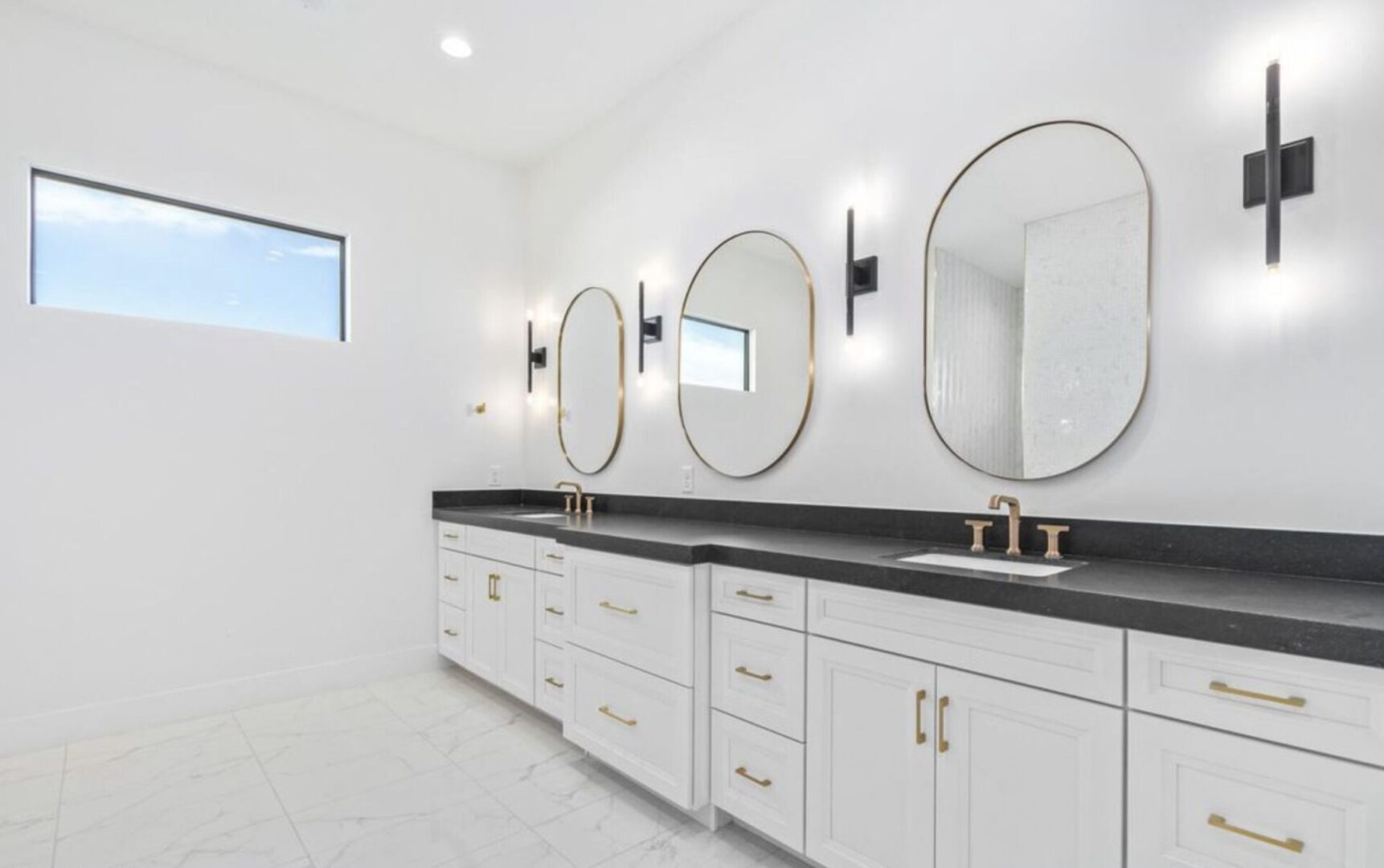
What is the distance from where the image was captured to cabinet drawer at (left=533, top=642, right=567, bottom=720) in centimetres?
288

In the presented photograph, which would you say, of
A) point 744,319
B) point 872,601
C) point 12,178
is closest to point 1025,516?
point 872,601

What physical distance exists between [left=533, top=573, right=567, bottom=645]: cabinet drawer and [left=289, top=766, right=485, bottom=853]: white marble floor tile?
2.00 feet

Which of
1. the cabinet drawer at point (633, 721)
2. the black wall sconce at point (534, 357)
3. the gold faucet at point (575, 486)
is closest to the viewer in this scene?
the cabinet drawer at point (633, 721)

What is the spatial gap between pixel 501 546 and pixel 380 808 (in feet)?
3.95

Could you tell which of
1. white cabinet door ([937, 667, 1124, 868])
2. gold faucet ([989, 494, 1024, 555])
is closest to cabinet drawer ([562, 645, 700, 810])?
white cabinet door ([937, 667, 1124, 868])

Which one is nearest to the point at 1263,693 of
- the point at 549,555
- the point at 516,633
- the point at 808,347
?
the point at 808,347

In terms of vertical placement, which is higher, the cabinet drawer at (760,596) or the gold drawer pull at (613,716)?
the cabinet drawer at (760,596)

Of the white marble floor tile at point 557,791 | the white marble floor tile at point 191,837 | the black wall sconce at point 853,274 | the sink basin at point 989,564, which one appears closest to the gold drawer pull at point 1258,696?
the sink basin at point 989,564

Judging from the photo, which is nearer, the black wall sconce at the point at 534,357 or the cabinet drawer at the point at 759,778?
the cabinet drawer at the point at 759,778

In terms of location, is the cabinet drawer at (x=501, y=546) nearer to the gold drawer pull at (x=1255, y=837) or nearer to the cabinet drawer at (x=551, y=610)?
the cabinet drawer at (x=551, y=610)

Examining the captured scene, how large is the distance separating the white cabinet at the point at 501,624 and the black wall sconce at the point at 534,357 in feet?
4.24

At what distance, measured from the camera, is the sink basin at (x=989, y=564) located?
175cm

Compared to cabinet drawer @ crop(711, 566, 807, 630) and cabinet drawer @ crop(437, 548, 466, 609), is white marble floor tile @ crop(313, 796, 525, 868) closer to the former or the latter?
cabinet drawer @ crop(711, 566, 807, 630)

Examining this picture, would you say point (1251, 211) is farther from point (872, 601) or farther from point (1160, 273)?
point (872, 601)
